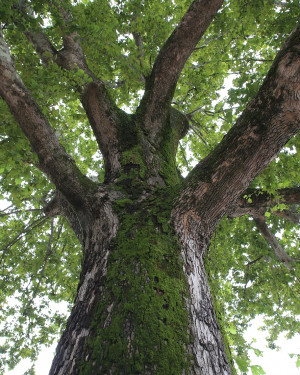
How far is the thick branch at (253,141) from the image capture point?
2268 mm

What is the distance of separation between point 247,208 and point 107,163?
2.10m

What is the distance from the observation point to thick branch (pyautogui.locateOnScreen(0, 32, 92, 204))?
2.91 meters

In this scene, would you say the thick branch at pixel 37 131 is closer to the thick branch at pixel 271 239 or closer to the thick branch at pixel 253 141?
the thick branch at pixel 253 141

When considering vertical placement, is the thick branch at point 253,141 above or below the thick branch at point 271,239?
below

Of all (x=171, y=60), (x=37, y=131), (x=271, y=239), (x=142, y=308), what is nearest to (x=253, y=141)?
(x=142, y=308)

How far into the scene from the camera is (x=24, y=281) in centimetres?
720

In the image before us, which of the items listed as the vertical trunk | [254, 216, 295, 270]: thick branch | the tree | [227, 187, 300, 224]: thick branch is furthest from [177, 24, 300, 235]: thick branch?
[254, 216, 295, 270]: thick branch

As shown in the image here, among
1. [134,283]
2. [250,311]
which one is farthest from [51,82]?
[250,311]

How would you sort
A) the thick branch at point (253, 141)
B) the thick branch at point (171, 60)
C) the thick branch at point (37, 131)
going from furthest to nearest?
1. the thick branch at point (171, 60)
2. the thick branch at point (37, 131)
3. the thick branch at point (253, 141)

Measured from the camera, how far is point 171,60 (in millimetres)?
4172

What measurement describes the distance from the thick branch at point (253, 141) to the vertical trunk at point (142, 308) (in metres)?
0.38

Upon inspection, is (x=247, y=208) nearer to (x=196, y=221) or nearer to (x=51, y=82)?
(x=196, y=221)

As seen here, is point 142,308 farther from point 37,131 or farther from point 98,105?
point 98,105

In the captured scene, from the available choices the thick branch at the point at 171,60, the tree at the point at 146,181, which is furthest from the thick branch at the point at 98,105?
the thick branch at the point at 171,60
